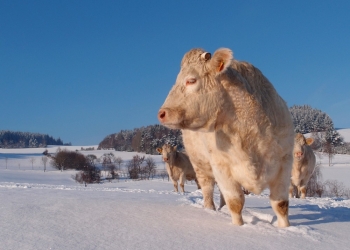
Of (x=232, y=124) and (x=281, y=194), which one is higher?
(x=232, y=124)

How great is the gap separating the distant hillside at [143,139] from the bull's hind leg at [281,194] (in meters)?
46.3

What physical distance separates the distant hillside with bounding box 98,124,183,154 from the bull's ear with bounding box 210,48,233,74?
4663cm

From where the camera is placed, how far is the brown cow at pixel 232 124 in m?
3.95

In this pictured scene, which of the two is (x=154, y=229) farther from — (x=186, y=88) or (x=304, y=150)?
(x=304, y=150)

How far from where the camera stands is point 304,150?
13.3 metres

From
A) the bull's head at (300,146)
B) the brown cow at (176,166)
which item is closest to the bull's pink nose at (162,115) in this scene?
the bull's head at (300,146)

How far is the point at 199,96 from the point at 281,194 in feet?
5.06

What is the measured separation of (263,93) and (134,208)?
213 centimetres

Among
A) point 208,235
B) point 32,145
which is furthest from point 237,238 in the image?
point 32,145

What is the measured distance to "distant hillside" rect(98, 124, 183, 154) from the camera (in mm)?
67113

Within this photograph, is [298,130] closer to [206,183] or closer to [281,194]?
[206,183]

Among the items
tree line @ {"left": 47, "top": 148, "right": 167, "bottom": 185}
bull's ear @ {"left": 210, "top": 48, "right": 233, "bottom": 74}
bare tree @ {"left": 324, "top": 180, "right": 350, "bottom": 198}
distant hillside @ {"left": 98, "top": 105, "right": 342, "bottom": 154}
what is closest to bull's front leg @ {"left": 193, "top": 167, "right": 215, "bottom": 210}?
bull's ear @ {"left": 210, "top": 48, "right": 233, "bottom": 74}

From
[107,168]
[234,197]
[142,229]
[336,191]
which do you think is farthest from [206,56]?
[107,168]

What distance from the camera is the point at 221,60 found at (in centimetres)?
403
